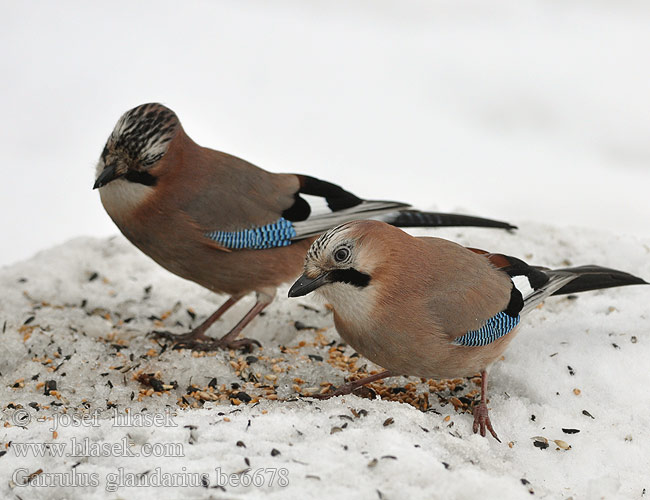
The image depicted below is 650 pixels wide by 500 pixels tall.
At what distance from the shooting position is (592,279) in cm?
464

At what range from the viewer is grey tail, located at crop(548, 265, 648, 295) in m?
4.61

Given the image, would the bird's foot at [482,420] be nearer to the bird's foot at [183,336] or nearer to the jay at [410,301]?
the jay at [410,301]

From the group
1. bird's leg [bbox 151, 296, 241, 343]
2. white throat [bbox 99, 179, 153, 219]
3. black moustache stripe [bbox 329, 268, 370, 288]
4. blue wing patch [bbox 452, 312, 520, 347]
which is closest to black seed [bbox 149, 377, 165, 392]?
bird's leg [bbox 151, 296, 241, 343]

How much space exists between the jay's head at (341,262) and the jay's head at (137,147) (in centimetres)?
143

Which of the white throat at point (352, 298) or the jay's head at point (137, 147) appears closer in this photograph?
the white throat at point (352, 298)

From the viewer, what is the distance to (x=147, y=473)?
3.01m

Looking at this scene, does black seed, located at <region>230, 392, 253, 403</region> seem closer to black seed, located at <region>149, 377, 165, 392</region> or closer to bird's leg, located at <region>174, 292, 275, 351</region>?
black seed, located at <region>149, 377, 165, 392</region>

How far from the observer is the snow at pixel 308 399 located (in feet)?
10.0

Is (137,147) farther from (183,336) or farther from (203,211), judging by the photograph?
(183,336)

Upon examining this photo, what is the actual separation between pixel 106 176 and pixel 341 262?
63.4 inches

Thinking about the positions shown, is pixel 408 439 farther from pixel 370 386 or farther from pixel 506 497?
pixel 370 386

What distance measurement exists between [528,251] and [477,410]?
8.31ft

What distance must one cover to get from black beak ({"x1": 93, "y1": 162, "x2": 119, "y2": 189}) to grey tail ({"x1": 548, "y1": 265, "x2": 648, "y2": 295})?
242cm

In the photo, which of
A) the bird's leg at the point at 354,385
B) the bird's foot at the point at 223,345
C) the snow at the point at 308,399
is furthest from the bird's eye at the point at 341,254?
the bird's foot at the point at 223,345
